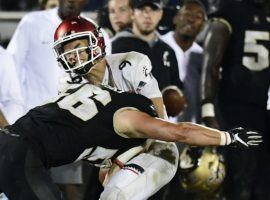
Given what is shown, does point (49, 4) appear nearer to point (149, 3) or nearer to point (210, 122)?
point (149, 3)

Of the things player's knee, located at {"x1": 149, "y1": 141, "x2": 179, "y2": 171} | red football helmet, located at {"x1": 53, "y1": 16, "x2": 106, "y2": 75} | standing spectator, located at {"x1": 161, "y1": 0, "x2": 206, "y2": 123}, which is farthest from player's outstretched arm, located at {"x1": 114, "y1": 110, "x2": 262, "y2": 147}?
standing spectator, located at {"x1": 161, "y1": 0, "x2": 206, "y2": 123}

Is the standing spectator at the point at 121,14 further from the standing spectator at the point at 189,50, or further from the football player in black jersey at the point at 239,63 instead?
the football player in black jersey at the point at 239,63

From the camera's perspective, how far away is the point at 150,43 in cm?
684

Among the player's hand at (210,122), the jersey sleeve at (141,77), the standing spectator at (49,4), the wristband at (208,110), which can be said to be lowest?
the player's hand at (210,122)

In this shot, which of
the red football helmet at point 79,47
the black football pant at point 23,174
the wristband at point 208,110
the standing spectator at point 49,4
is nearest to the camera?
the black football pant at point 23,174

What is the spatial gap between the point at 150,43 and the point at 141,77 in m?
1.37

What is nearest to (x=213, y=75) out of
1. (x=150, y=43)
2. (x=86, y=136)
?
(x=150, y=43)

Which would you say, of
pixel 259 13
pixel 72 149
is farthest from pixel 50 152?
pixel 259 13

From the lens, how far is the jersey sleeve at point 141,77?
550cm

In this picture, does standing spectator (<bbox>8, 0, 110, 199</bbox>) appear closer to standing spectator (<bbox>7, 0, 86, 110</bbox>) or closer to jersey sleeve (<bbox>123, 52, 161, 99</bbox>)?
standing spectator (<bbox>7, 0, 86, 110</bbox>)

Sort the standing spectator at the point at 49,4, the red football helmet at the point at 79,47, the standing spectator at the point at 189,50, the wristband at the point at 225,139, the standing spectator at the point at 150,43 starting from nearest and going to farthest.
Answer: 1. the wristband at the point at 225,139
2. the red football helmet at the point at 79,47
3. the standing spectator at the point at 150,43
4. the standing spectator at the point at 189,50
5. the standing spectator at the point at 49,4

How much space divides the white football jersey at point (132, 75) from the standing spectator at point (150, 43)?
0.94 meters

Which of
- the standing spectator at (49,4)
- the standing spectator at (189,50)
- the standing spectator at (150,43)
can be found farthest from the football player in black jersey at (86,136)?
the standing spectator at (49,4)

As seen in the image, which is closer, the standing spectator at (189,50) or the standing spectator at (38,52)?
the standing spectator at (38,52)
